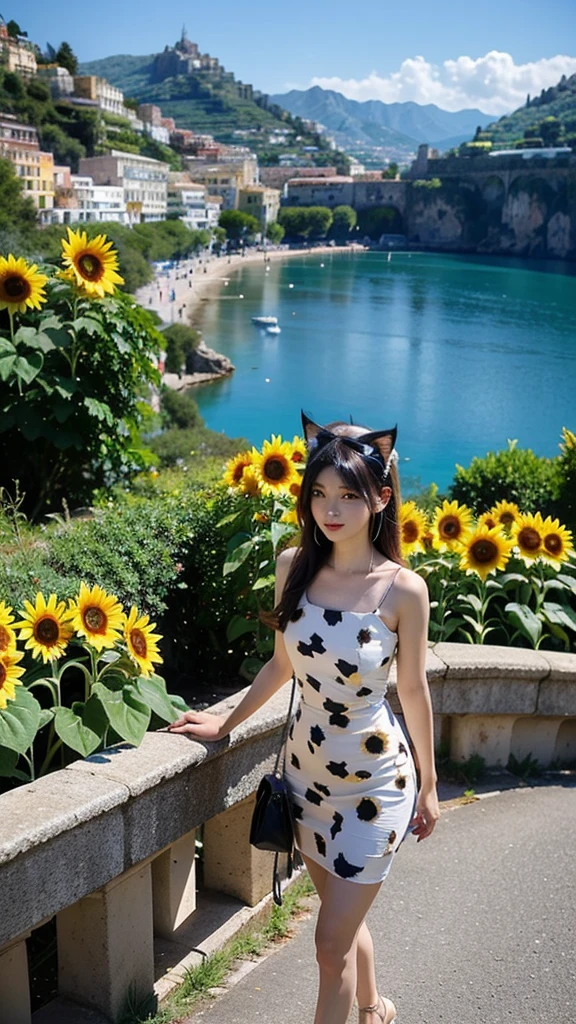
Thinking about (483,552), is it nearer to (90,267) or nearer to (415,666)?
(415,666)

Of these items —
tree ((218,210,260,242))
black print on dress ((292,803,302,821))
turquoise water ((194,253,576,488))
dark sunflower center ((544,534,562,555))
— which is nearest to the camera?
black print on dress ((292,803,302,821))

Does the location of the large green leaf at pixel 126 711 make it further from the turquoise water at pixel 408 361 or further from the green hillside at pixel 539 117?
the green hillside at pixel 539 117

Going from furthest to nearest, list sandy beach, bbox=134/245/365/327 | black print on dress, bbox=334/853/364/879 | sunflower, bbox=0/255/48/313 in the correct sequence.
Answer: sandy beach, bbox=134/245/365/327 < sunflower, bbox=0/255/48/313 < black print on dress, bbox=334/853/364/879

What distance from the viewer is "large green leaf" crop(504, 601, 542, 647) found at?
2949mm

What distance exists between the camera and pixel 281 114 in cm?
19738

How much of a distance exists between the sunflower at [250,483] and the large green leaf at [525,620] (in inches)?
30.6

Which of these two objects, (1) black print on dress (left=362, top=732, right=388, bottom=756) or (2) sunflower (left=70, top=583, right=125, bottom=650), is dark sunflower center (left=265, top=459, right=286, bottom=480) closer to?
(2) sunflower (left=70, top=583, right=125, bottom=650)

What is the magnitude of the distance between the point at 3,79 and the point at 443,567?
87609 mm

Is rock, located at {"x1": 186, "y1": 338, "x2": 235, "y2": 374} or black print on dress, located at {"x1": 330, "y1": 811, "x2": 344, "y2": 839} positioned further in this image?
rock, located at {"x1": 186, "y1": 338, "x2": 235, "y2": 374}

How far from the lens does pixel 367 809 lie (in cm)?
169

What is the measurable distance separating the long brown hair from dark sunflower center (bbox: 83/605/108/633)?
Answer: 297mm

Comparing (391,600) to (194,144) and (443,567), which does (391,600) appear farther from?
(194,144)

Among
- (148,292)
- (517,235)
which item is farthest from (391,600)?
(517,235)

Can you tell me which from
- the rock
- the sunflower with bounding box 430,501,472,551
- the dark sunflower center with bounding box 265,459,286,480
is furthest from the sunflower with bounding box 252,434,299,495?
the rock
